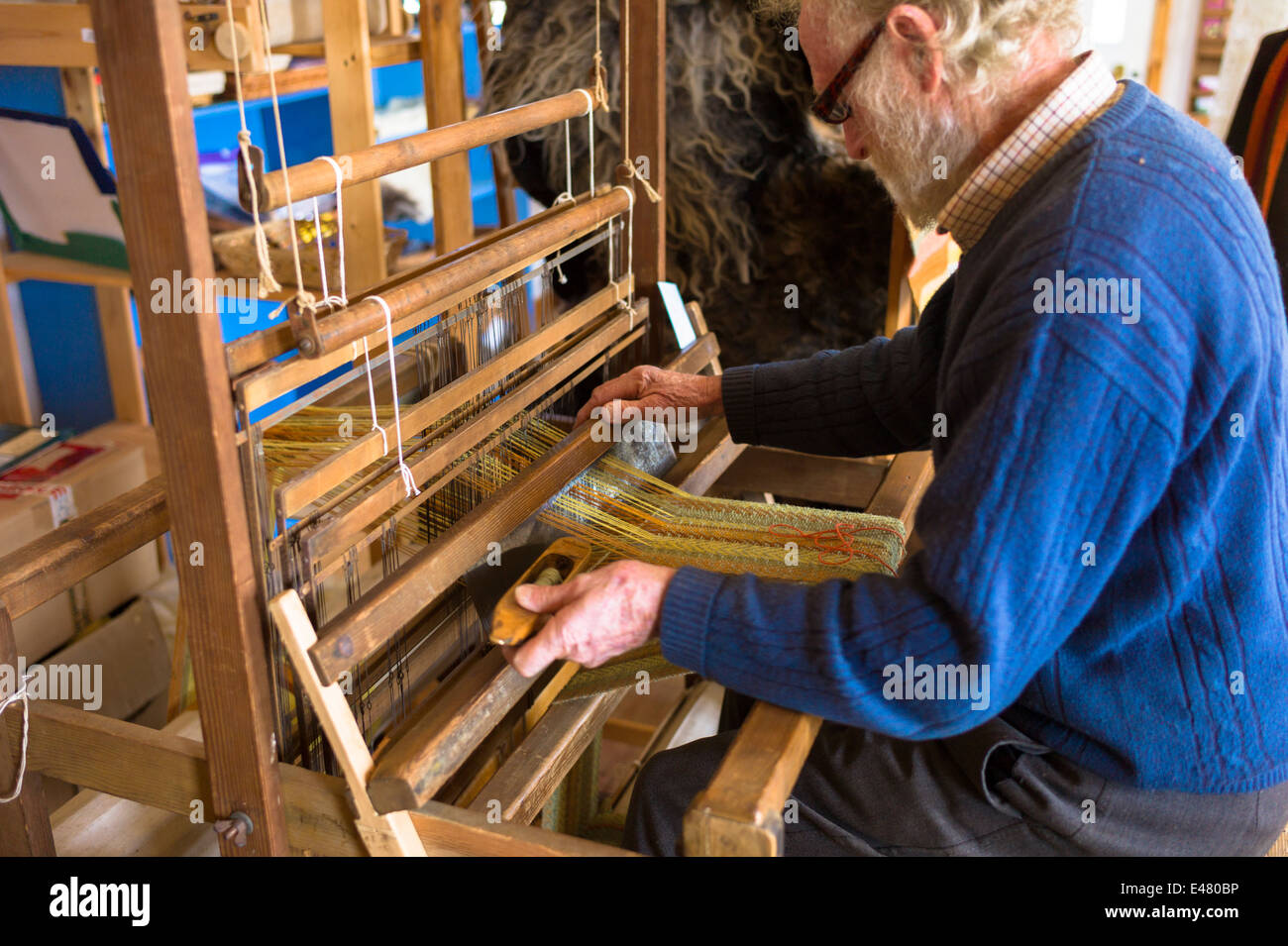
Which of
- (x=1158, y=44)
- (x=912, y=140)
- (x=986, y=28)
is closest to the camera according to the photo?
(x=986, y=28)

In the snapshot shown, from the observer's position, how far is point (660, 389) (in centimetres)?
171

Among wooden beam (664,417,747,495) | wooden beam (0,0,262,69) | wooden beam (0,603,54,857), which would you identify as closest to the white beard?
wooden beam (664,417,747,495)

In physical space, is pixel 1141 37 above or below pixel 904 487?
above

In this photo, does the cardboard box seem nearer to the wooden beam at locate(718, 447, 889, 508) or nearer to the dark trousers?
the wooden beam at locate(718, 447, 889, 508)

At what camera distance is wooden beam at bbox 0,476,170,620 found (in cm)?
129

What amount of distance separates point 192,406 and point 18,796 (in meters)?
0.65

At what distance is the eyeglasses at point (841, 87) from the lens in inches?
44.7

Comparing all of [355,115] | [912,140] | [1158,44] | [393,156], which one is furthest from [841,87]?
[1158,44]

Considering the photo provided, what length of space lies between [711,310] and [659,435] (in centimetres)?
97

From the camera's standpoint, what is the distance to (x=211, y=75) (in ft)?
8.07

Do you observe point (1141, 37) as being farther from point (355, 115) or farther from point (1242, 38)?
point (355, 115)

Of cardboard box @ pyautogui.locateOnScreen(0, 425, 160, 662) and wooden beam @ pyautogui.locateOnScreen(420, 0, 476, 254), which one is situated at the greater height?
wooden beam @ pyautogui.locateOnScreen(420, 0, 476, 254)

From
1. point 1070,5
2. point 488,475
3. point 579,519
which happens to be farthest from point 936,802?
point 1070,5

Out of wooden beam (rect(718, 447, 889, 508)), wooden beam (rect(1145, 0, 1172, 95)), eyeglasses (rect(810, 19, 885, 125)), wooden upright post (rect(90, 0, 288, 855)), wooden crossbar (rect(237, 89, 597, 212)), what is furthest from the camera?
wooden beam (rect(1145, 0, 1172, 95))
